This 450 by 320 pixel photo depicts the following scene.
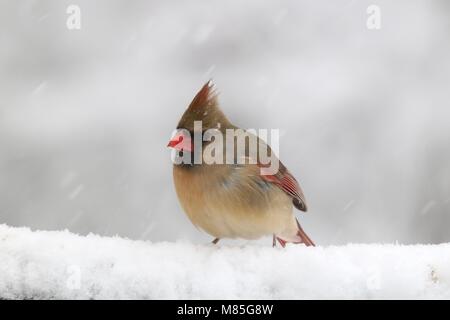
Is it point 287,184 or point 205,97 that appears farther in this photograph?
point 287,184

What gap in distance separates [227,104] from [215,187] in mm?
2702

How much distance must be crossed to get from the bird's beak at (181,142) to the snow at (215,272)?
489mm

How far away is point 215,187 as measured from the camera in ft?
7.80

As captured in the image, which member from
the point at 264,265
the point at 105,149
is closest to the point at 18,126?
the point at 105,149

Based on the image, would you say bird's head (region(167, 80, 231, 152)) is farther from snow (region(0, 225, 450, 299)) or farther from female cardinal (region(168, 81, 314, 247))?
snow (region(0, 225, 450, 299))

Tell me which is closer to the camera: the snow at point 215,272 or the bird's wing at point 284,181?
the snow at point 215,272

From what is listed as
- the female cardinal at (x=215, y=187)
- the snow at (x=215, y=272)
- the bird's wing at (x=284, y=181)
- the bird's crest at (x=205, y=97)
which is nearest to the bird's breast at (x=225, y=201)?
the female cardinal at (x=215, y=187)

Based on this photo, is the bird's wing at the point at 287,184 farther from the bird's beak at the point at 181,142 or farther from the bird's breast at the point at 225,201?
the bird's beak at the point at 181,142

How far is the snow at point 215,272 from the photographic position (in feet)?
5.64

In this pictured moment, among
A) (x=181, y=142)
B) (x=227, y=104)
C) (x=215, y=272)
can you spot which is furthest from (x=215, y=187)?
(x=227, y=104)

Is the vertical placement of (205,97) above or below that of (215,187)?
above

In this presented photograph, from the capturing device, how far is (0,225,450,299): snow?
1.72 metres

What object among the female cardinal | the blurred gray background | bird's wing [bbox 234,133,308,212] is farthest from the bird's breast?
the blurred gray background

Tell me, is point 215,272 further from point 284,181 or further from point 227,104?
point 227,104
